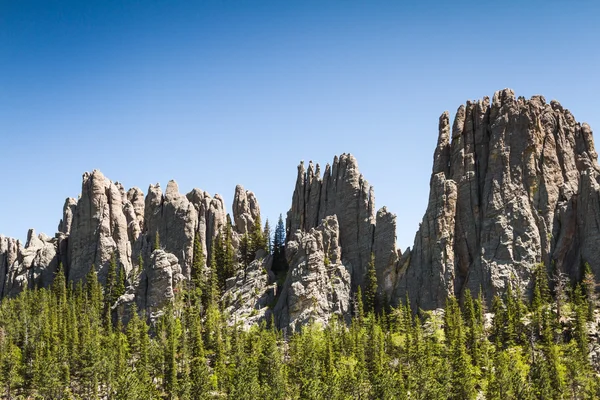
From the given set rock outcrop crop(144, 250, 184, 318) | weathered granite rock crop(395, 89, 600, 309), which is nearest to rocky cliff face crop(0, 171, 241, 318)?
rock outcrop crop(144, 250, 184, 318)

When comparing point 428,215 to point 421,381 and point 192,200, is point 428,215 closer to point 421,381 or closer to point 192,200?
point 421,381

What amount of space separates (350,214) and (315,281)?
20145 mm

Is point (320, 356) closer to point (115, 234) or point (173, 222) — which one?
point (173, 222)

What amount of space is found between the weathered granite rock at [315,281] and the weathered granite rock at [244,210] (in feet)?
87.6

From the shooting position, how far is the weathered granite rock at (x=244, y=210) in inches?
6481

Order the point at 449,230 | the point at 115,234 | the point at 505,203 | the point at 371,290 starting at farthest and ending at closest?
the point at 115,234 → the point at 371,290 → the point at 449,230 → the point at 505,203

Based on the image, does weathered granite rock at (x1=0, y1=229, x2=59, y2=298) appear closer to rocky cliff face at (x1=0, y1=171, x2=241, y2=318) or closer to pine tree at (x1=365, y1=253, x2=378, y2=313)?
rocky cliff face at (x1=0, y1=171, x2=241, y2=318)

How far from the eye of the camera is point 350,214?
142m

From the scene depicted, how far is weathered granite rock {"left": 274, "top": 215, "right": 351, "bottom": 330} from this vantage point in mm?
126000

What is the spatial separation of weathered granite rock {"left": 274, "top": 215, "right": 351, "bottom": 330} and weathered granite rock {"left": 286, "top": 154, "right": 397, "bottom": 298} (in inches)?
126

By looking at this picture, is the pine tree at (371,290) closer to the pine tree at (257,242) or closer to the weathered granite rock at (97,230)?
the pine tree at (257,242)

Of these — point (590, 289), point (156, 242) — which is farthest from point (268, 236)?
point (590, 289)

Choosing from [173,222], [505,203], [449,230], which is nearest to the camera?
[505,203]

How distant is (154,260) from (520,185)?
76.0 meters
